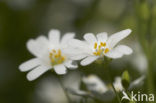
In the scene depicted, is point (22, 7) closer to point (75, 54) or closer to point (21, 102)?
point (21, 102)

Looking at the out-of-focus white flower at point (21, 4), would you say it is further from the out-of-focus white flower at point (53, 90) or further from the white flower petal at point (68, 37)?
the white flower petal at point (68, 37)

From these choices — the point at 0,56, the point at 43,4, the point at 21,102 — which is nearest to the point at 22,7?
the point at 43,4

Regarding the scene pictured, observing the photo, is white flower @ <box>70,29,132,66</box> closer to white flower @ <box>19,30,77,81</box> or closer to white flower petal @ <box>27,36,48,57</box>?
white flower @ <box>19,30,77,81</box>

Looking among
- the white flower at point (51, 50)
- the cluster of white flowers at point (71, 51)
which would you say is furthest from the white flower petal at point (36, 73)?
the white flower at point (51, 50)

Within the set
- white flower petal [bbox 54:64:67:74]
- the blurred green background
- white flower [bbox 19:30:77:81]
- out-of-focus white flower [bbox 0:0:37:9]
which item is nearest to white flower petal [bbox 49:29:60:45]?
white flower [bbox 19:30:77:81]

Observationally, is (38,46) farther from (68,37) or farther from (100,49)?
(100,49)
